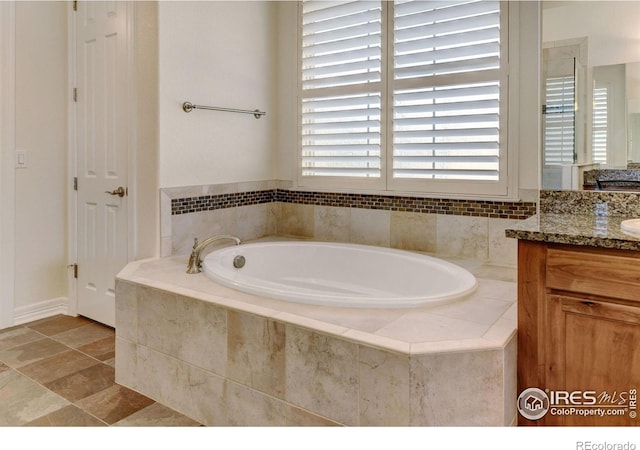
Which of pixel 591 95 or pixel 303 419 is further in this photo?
pixel 591 95

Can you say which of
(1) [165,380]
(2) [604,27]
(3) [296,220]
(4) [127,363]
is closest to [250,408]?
(1) [165,380]

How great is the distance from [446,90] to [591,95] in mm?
790

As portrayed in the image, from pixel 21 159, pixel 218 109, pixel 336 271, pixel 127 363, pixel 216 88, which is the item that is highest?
pixel 216 88

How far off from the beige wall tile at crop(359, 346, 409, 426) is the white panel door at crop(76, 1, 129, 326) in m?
1.93

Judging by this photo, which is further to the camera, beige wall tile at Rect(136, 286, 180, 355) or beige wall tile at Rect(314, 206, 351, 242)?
beige wall tile at Rect(314, 206, 351, 242)

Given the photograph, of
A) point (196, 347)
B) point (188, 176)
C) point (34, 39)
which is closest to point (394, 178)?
point (188, 176)

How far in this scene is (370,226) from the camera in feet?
10.2

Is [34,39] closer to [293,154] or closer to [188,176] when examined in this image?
[188,176]

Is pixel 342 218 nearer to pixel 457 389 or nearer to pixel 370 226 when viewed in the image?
pixel 370 226

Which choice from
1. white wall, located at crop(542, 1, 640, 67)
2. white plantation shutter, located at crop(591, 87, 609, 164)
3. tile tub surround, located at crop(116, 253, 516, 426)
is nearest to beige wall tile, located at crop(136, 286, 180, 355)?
tile tub surround, located at crop(116, 253, 516, 426)

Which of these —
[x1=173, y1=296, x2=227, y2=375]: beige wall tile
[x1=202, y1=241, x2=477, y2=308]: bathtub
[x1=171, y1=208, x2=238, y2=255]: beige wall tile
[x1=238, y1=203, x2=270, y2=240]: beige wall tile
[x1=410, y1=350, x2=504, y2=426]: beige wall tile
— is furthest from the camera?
[x1=238, y1=203, x2=270, y2=240]: beige wall tile

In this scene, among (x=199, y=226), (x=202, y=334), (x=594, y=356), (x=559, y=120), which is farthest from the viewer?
(x=199, y=226)

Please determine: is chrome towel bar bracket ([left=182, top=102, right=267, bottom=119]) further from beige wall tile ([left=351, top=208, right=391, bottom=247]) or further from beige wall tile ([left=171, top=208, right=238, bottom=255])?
beige wall tile ([left=351, top=208, right=391, bottom=247])

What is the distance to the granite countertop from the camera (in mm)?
1545
